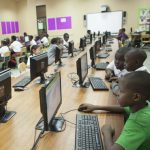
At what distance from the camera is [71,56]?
17.6 feet

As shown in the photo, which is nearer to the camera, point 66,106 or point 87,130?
point 87,130

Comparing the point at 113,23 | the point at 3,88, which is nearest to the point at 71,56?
the point at 3,88

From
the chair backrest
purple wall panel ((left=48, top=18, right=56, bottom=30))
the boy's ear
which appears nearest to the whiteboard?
purple wall panel ((left=48, top=18, right=56, bottom=30))

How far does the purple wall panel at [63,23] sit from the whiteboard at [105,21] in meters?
1.08

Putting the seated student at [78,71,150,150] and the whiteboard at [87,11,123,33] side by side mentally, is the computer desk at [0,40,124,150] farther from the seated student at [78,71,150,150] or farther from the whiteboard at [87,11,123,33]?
the whiteboard at [87,11,123,33]

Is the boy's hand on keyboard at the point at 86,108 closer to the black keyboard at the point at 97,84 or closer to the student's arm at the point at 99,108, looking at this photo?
the student's arm at the point at 99,108

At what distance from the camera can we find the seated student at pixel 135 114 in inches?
45.5

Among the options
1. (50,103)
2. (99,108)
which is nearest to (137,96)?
(50,103)

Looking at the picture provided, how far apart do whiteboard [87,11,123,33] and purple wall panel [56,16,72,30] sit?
42.6 inches

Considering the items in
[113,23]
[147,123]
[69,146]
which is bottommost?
[69,146]

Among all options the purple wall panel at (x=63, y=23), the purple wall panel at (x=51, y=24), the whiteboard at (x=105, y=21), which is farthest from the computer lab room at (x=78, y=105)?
the purple wall panel at (x=51, y=24)

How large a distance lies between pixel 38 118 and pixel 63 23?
10.6m

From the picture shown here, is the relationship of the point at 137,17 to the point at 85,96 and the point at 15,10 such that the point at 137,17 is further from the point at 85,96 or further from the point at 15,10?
the point at 85,96

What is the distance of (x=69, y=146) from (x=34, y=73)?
1.48 m
